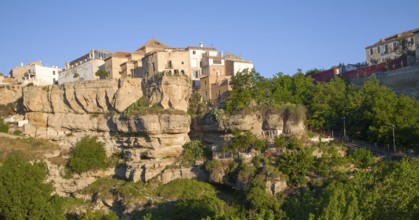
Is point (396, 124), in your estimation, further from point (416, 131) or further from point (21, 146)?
point (21, 146)

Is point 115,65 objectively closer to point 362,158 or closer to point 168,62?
point 168,62

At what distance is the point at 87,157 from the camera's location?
3875 centimetres

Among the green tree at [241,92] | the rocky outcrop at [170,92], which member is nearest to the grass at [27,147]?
the rocky outcrop at [170,92]

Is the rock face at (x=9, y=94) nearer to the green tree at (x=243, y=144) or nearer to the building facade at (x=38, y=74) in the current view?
the building facade at (x=38, y=74)

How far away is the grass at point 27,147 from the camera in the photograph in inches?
1574

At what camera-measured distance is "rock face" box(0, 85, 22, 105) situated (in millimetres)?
49500

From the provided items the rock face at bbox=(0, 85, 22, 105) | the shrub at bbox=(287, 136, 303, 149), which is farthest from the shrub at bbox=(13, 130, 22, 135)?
the shrub at bbox=(287, 136, 303, 149)

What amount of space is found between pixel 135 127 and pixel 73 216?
317 inches

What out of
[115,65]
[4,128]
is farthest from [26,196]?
[115,65]

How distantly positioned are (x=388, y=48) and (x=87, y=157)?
3639 cm

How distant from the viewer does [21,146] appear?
135ft

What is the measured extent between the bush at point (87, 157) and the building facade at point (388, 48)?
30.1 m

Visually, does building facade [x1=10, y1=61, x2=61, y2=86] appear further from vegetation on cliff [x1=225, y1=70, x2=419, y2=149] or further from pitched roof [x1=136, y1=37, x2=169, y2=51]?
vegetation on cliff [x1=225, y1=70, x2=419, y2=149]

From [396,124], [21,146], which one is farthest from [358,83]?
[21,146]
